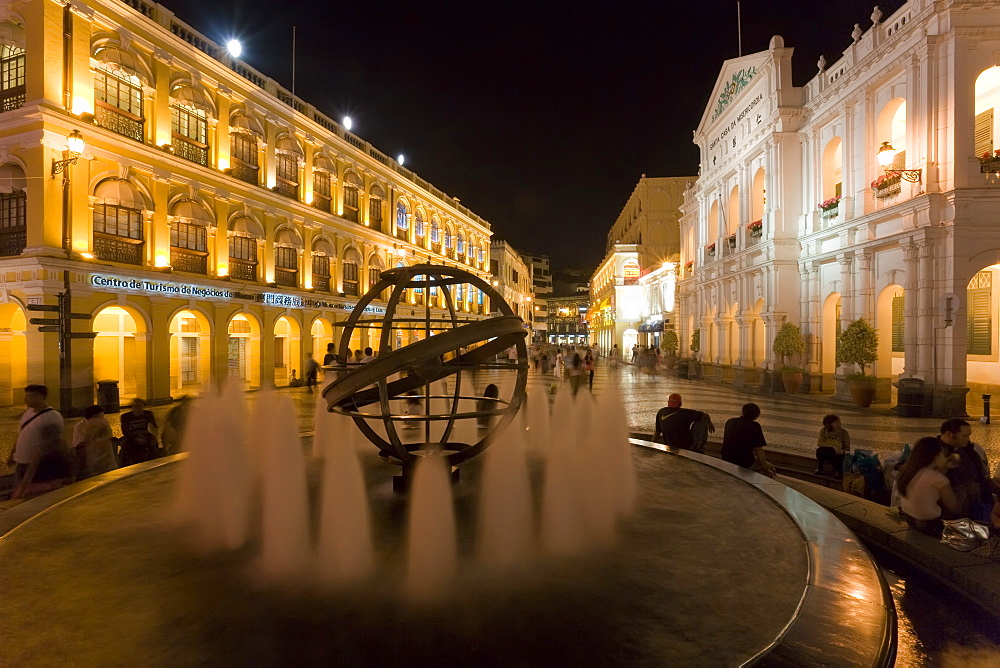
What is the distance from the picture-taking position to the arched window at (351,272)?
3130cm

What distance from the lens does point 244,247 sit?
2398 cm

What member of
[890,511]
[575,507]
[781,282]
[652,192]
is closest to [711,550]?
[575,507]

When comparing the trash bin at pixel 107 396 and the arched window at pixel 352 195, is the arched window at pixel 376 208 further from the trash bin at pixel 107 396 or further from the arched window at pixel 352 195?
the trash bin at pixel 107 396

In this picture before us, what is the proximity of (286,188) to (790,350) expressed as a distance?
25137 millimetres

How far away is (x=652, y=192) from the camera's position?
53719 mm

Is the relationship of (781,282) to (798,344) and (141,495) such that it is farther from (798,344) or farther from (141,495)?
(141,495)

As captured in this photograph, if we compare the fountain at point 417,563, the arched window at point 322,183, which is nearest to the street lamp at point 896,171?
the fountain at point 417,563

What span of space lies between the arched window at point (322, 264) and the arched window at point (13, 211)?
42.6 feet

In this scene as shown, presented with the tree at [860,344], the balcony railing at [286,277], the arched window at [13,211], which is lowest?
the tree at [860,344]

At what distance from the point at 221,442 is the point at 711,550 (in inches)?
242

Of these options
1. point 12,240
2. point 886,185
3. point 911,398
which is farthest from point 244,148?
point 911,398

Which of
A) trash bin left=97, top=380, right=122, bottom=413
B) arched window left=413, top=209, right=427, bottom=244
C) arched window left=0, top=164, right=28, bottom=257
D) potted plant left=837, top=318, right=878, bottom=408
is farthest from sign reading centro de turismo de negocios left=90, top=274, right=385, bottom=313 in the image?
potted plant left=837, top=318, right=878, bottom=408

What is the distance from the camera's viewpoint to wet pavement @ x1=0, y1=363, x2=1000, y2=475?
1136 centimetres

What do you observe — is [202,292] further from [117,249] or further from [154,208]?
[154,208]
